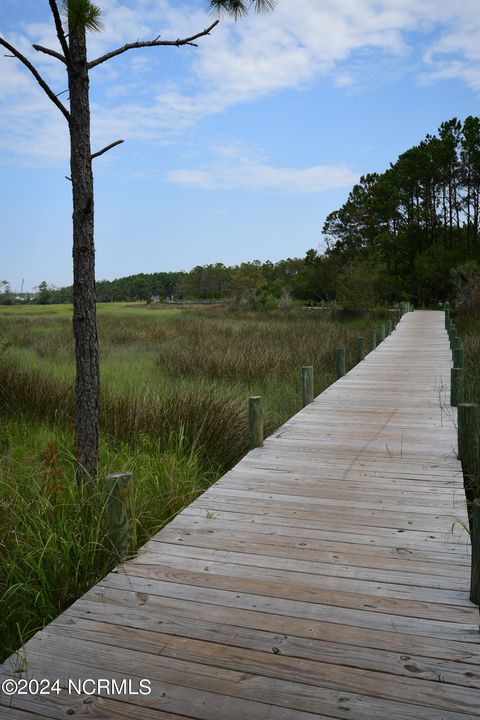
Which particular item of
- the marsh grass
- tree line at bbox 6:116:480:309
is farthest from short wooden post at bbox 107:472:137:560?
tree line at bbox 6:116:480:309

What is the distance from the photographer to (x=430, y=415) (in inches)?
264

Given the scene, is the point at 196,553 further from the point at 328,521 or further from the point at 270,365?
the point at 270,365

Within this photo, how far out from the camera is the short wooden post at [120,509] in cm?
305

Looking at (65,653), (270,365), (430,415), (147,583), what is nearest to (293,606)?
(147,583)

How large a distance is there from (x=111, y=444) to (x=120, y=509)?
2.80 meters

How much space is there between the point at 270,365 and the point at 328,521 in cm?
730

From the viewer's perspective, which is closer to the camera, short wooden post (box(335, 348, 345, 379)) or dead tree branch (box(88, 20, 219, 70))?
dead tree branch (box(88, 20, 219, 70))

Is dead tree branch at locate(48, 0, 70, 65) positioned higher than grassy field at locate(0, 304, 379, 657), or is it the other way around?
dead tree branch at locate(48, 0, 70, 65)

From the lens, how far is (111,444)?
5797 mm

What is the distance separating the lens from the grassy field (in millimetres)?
3012

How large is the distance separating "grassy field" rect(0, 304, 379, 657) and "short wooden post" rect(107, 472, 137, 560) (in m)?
0.08

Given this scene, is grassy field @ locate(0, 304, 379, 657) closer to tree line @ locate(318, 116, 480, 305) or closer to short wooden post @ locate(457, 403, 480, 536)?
short wooden post @ locate(457, 403, 480, 536)

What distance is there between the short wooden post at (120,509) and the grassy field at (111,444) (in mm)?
75

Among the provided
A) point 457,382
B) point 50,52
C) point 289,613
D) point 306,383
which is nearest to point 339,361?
point 306,383
